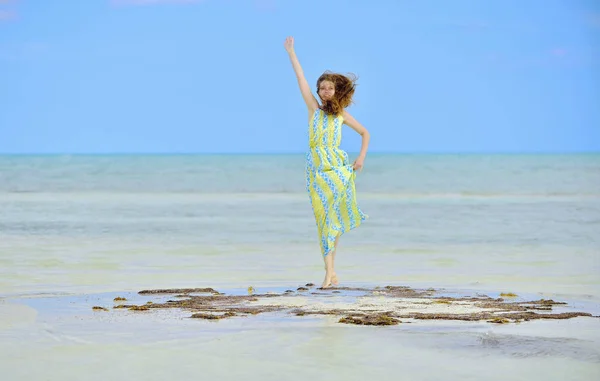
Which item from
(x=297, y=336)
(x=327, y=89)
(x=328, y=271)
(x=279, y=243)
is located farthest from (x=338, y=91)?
(x=279, y=243)

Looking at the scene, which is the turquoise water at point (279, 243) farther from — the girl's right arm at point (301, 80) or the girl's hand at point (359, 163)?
the girl's right arm at point (301, 80)

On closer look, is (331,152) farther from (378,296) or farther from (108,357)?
(108,357)

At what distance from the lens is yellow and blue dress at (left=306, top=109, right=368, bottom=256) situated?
8297 millimetres

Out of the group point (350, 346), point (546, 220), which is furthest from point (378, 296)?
point (546, 220)

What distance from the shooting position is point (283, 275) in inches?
362

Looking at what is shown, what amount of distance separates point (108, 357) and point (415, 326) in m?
1.80

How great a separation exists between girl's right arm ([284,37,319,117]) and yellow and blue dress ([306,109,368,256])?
78 mm

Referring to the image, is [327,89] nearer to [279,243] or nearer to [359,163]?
[359,163]

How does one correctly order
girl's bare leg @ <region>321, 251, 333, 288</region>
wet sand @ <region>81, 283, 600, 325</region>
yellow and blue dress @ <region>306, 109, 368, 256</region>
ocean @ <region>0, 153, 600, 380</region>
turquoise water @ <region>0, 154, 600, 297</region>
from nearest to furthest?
ocean @ <region>0, 153, 600, 380</region>, wet sand @ <region>81, 283, 600, 325</region>, girl's bare leg @ <region>321, 251, 333, 288</region>, yellow and blue dress @ <region>306, 109, 368, 256</region>, turquoise water @ <region>0, 154, 600, 297</region>

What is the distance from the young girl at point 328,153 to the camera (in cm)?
827

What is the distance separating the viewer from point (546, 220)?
16.6 meters

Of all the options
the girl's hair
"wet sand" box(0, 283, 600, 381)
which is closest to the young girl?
the girl's hair

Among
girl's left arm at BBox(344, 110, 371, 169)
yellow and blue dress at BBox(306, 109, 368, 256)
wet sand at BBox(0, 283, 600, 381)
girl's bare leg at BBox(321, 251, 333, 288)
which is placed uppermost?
girl's left arm at BBox(344, 110, 371, 169)

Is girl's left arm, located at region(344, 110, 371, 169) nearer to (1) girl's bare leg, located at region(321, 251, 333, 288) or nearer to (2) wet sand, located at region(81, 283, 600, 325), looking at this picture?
(1) girl's bare leg, located at region(321, 251, 333, 288)
